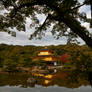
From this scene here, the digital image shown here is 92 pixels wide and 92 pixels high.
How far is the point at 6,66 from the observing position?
2311 cm

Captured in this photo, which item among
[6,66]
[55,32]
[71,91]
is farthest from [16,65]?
[55,32]

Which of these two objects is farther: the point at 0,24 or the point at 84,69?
the point at 0,24

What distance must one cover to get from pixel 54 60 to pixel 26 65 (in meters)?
9.77

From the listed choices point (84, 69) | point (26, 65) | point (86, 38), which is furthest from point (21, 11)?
point (26, 65)

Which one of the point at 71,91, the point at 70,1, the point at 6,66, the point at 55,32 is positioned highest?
the point at 70,1

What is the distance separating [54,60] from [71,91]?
23422mm

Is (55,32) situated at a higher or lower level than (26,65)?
higher

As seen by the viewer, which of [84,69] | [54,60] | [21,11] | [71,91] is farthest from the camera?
[54,60]

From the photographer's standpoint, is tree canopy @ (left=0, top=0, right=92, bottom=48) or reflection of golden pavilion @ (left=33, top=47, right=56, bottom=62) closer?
tree canopy @ (left=0, top=0, right=92, bottom=48)

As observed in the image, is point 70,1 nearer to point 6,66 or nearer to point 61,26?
point 61,26

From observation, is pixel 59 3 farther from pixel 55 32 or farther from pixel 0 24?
pixel 0 24

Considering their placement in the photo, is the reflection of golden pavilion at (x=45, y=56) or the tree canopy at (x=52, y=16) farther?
the reflection of golden pavilion at (x=45, y=56)

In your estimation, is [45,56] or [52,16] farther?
[45,56]

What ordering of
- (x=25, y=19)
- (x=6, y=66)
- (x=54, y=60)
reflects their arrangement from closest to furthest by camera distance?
(x=25, y=19), (x=6, y=66), (x=54, y=60)
